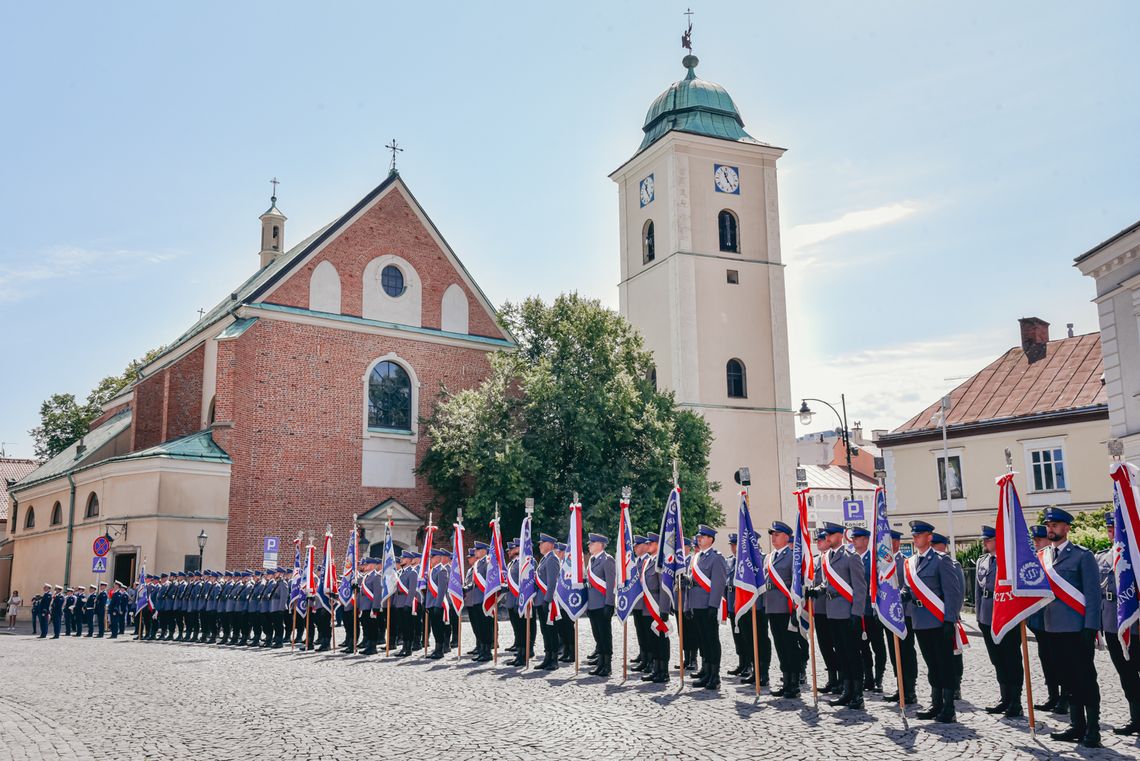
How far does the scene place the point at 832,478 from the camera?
234 ft

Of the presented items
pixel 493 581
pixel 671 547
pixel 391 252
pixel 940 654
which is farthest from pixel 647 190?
pixel 940 654

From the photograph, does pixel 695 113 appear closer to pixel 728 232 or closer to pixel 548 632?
pixel 728 232

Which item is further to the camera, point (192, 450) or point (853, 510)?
point (192, 450)

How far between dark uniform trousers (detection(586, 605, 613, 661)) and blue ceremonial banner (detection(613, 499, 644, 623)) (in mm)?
172

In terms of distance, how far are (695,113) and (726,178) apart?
3234mm

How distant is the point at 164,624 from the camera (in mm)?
25219

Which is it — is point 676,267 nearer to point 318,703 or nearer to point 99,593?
point 99,593

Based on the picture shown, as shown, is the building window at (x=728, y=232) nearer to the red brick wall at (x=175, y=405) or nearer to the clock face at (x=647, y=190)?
the clock face at (x=647, y=190)

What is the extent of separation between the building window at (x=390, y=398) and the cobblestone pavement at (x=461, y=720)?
1827cm

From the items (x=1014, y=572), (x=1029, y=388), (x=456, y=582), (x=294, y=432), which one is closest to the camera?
(x=1014, y=572)

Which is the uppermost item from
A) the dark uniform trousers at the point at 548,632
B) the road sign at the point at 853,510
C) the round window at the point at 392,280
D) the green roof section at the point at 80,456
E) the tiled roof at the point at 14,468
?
the round window at the point at 392,280

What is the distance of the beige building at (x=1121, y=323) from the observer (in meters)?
22.2

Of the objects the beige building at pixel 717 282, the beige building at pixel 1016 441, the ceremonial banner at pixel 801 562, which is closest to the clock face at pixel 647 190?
the beige building at pixel 717 282

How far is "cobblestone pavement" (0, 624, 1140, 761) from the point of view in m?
8.27
